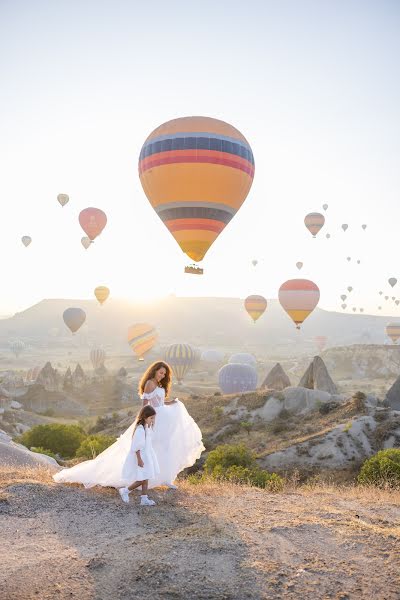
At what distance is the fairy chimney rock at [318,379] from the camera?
46.4 meters

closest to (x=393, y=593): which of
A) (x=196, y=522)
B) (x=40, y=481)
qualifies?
(x=196, y=522)

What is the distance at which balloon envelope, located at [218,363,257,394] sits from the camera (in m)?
54.4

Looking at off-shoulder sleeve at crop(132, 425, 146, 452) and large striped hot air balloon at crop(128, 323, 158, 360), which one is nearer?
off-shoulder sleeve at crop(132, 425, 146, 452)

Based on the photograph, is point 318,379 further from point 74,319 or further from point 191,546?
point 74,319

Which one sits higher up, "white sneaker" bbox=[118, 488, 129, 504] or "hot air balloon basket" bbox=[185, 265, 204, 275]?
"hot air balloon basket" bbox=[185, 265, 204, 275]

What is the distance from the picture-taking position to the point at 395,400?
41.5m

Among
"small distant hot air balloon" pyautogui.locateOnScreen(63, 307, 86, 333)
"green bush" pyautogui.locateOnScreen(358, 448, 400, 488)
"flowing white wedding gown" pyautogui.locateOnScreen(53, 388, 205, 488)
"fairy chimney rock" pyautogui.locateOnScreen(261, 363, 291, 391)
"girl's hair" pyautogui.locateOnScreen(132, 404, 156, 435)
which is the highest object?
"small distant hot air balloon" pyautogui.locateOnScreen(63, 307, 86, 333)

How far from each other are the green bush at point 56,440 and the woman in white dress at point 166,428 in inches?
986

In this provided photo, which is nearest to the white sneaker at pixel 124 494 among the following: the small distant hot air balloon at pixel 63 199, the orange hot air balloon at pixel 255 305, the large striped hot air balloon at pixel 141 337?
the small distant hot air balloon at pixel 63 199

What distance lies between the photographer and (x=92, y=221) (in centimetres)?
5434

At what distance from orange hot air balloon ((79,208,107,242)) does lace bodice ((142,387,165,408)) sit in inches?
1813

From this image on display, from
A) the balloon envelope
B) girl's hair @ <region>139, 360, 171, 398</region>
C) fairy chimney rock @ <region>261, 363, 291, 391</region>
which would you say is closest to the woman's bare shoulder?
girl's hair @ <region>139, 360, 171, 398</region>

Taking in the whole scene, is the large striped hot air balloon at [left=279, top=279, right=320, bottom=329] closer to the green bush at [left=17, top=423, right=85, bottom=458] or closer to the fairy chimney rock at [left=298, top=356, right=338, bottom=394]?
the fairy chimney rock at [left=298, top=356, right=338, bottom=394]

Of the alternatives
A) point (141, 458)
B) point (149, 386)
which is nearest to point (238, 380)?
point (149, 386)
